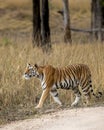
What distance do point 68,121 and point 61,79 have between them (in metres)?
1.99

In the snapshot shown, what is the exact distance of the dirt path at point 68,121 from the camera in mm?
9218

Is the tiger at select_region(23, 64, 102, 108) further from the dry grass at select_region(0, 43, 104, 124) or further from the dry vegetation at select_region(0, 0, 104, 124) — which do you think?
the dry grass at select_region(0, 43, 104, 124)

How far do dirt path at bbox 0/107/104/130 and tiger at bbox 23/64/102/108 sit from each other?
2.98 feet

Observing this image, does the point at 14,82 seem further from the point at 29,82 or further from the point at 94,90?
the point at 94,90

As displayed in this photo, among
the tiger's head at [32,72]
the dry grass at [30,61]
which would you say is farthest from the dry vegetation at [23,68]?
the tiger's head at [32,72]

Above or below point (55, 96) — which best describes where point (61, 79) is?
above

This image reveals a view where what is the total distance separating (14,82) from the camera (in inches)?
496

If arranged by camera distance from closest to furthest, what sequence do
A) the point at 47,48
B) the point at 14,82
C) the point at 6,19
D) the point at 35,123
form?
the point at 35,123, the point at 14,82, the point at 47,48, the point at 6,19

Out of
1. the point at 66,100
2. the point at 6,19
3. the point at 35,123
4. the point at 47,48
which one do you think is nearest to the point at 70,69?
the point at 66,100

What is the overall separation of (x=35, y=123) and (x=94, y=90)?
106 inches

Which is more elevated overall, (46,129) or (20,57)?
(20,57)

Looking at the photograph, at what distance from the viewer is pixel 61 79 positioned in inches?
452

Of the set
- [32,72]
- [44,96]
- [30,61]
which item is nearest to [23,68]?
[30,61]

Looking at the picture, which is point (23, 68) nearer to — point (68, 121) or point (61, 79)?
point (61, 79)
